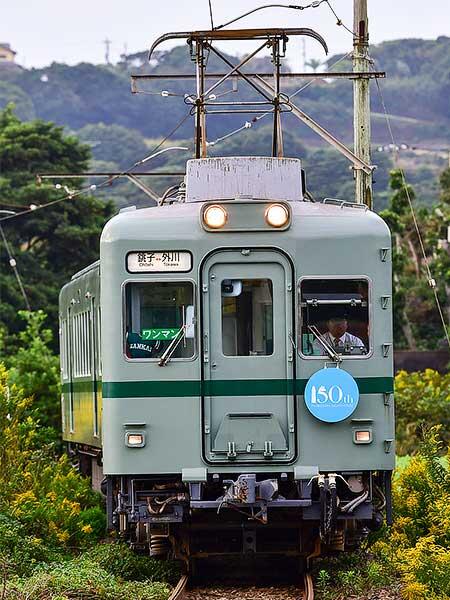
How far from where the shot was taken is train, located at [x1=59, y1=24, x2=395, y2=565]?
1232 cm

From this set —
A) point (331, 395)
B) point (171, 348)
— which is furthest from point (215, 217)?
point (331, 395)

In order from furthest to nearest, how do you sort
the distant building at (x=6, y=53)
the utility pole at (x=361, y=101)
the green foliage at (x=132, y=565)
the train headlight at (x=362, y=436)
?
the distant building at (x=6, y=53), the utility pole at (x=361, y=101), the green foliage at (x=132, y=565), the train headlight at (x=362, y=436)

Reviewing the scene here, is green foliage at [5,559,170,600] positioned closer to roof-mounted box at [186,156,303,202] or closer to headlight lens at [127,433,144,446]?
headlight lens at [127,433,144,446]

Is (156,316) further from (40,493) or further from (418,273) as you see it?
(418,273)

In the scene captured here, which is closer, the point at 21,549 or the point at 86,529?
the point at 21,549

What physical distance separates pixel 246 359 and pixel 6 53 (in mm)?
Result: 146092

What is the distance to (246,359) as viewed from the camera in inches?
488

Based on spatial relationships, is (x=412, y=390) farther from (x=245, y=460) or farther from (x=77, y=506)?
(x=245, y=460)

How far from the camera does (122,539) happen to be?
1509 centimetres

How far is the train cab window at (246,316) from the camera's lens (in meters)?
12.4

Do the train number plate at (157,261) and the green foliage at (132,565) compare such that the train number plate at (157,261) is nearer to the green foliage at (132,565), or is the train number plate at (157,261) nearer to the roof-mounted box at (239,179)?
the roof-mounted box at (239,179)

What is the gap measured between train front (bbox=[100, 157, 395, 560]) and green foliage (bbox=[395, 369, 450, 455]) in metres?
15.8

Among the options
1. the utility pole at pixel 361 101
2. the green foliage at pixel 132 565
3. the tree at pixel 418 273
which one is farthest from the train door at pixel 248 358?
the tree at pixel 418 273

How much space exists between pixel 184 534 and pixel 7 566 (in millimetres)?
1609
